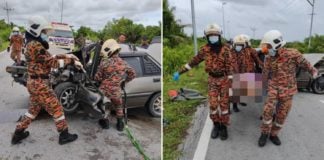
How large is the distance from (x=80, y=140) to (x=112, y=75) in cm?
108

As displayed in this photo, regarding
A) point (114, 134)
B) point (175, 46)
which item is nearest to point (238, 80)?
point (114, 134)

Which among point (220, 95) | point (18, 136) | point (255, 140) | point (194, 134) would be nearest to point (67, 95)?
point (18, 136)

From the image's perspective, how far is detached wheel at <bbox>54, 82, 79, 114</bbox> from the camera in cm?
573

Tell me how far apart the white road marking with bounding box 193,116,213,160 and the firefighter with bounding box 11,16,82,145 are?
1.70 metres

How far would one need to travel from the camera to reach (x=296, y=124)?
5.97 metres

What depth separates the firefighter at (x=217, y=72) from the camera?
497 cm

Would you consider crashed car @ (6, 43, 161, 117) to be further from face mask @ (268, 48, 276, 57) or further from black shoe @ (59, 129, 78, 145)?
face mask @ (268, 48, 276, 57)

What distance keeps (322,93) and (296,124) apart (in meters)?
3.83

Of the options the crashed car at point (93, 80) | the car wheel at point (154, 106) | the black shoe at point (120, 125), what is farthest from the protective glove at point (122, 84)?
the car wheel at point (154, 106)

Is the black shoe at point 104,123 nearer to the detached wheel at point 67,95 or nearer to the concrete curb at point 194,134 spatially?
the detached wheel at point 67,95

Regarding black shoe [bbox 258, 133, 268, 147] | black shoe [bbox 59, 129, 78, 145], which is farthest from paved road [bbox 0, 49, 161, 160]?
black shoe [bbox 258, 133, 268, 147]

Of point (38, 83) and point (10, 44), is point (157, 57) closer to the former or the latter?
point (38, 83)

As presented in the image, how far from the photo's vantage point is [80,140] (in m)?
5.11

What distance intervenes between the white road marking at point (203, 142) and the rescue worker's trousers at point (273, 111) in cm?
80
